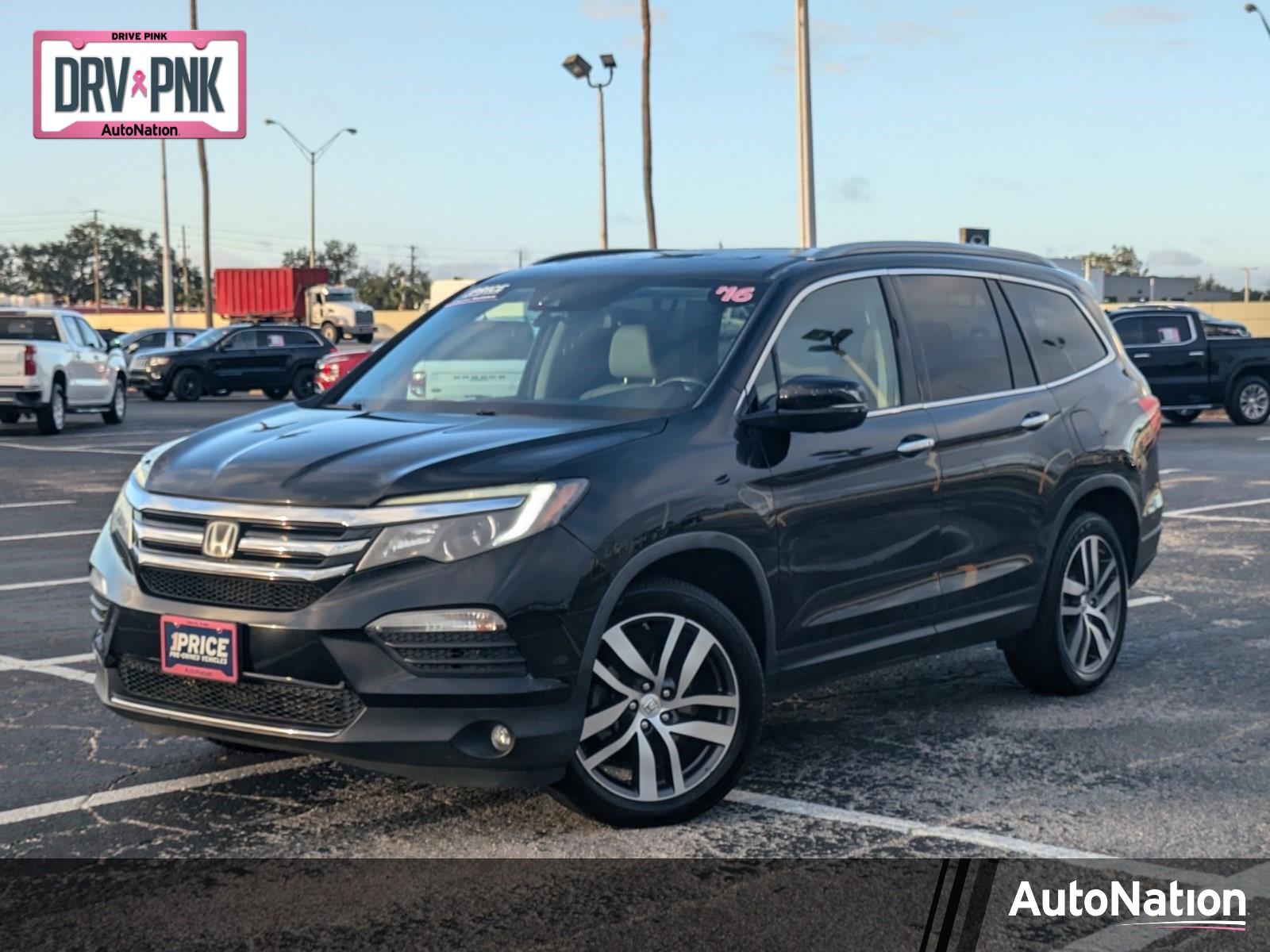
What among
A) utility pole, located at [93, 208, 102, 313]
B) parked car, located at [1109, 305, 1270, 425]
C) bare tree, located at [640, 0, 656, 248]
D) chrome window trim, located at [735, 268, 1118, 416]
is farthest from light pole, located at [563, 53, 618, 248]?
utility pole, located at [93, 208, 102, 313]

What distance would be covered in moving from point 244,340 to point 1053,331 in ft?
106

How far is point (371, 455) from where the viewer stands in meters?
5.09

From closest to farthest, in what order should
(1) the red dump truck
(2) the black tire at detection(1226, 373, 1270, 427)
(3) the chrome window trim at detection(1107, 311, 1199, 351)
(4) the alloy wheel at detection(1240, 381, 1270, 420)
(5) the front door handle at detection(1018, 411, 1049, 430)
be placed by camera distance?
1. (5) the front door handle at detection(1018, 411, 1049, 430)
2. (3) the chrome window trim at detection(1107, 311, 1199, 351)
3. (2) the black tire at detection(1226, 373, 1270, 427)
4. (4) the alloy wheel at detection(1240, 381, 1270, 420)
5. (1) the red dump truck

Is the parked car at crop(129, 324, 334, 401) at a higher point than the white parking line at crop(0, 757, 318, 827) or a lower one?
higher

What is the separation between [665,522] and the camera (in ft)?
16.9

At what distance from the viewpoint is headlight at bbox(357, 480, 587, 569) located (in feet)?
15.7

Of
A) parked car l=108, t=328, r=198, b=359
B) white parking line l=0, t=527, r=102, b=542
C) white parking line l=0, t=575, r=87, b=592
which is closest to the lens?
white parking line l=0, t=575, r=87, b=592

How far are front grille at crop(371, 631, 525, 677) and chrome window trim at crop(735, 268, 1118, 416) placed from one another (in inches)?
50.9

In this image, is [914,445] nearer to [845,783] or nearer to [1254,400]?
[845,783]

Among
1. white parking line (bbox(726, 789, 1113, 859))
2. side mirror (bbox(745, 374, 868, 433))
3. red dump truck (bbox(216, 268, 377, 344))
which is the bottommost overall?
white parking line (bbox(726, 789, 1113, 859))

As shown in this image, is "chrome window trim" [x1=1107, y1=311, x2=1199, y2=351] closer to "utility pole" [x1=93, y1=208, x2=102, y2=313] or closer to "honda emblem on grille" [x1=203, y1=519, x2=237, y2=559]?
"honda emblem on grille" [x1=203, y1=519, x2=237, y2=559]

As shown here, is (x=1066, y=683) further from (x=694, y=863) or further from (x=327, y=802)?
(x=327, y=802)

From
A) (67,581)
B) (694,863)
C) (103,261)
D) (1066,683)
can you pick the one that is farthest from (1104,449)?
(103,261)

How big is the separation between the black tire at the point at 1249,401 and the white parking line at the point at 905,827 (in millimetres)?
23254
